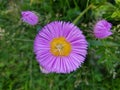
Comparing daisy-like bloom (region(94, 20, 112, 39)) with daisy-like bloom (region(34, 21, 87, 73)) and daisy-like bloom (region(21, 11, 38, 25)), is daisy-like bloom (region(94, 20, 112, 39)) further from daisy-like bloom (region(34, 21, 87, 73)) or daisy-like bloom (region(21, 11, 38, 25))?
daisy-like bloom (region(21, 11, 38, 25))

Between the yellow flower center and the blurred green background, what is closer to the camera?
the yellow flower center

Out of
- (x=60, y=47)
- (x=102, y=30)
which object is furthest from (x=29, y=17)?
(x=102, y=30)

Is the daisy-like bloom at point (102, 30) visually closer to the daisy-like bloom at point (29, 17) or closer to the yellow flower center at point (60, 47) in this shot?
the yellow flower center at point (60, 47)

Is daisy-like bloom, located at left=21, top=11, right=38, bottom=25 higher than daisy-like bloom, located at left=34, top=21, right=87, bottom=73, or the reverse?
daisy-like bloom, located at left=21, top=11, right=38, bottom=25

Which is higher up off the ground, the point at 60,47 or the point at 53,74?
the point at 60,47

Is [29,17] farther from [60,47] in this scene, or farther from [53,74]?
[53,74]

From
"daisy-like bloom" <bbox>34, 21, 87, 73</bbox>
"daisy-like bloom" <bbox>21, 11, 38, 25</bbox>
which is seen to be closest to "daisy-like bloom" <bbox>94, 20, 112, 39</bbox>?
"daisy-like bloom" <bbox>34, 21, 87, 73</bbox>

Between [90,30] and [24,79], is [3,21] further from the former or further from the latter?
[90,30]
